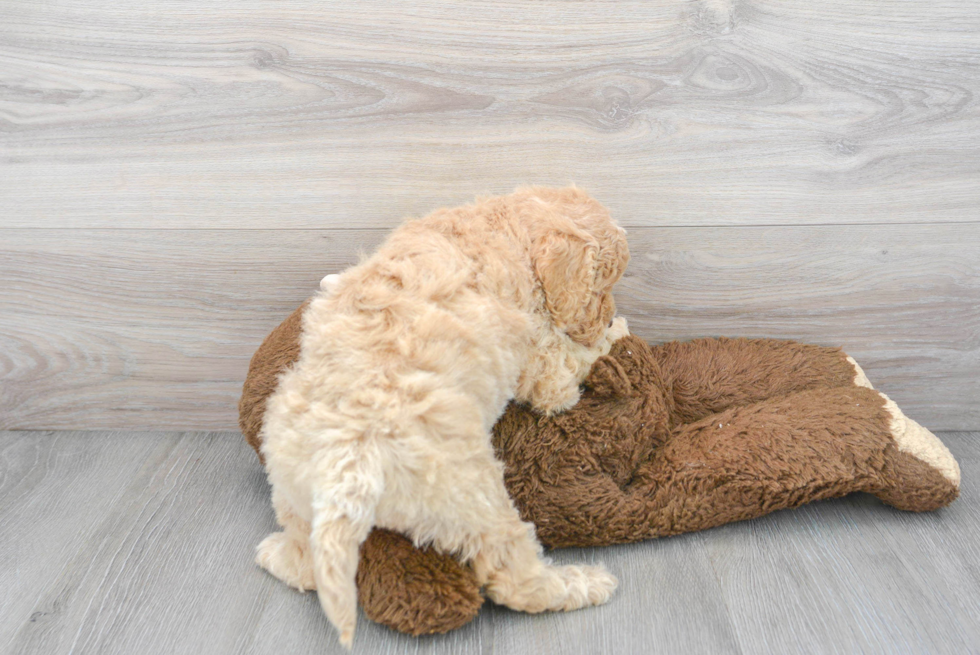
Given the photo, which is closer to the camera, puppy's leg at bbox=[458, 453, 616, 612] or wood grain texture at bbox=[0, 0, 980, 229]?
puppy's leg at bbox=[458, 453, 616, 612]

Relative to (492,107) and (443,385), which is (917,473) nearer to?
(443,385)

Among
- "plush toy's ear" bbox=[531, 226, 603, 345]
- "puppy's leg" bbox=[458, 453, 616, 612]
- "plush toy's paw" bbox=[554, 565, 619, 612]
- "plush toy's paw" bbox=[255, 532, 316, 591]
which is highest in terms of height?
"plush toy's ear" bbox=[531, 226, 603, 345]

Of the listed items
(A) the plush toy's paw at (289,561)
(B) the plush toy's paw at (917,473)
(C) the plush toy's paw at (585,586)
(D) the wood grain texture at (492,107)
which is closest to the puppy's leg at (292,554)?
(A) the plush toy's paw at (289,561)

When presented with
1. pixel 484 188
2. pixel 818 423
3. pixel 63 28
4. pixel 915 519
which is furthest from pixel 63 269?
pixel 915 519

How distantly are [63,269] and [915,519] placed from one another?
1.41m

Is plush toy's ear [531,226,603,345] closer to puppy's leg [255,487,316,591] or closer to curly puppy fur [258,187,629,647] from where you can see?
curly puppy fur [258,187,629,647]

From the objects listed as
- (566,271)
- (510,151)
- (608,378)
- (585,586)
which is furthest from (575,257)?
(585,586)

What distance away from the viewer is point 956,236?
1.15 metres

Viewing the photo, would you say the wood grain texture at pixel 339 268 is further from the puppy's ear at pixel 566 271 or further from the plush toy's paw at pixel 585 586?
the plush toy's paw at pixel 585 586

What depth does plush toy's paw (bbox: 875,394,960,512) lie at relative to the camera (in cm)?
100

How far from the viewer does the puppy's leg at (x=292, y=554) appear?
903 mm

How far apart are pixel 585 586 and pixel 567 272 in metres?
0.39

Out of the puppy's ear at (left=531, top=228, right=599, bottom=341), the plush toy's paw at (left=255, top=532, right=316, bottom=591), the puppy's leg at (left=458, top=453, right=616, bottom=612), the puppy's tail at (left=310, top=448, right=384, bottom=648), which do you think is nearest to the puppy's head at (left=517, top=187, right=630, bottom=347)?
the puppy's ear at (left=531, top=228, right=599, bottom=341)

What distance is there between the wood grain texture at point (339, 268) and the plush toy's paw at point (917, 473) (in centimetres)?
23
